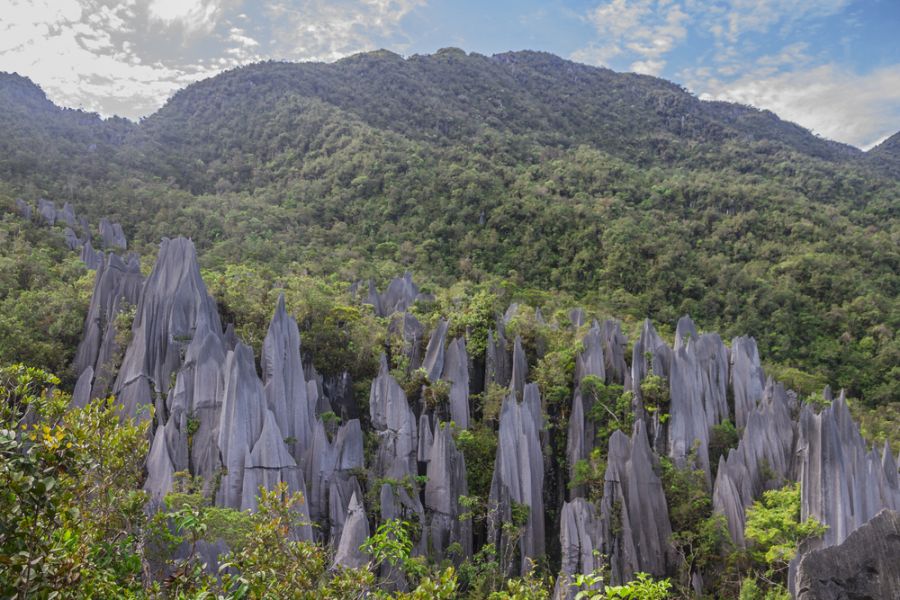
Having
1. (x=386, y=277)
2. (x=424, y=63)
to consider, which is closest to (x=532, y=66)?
(x=424, y=63)

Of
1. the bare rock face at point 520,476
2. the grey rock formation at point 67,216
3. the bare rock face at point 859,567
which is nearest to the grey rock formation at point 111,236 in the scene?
the grey rock formation at point 67,216

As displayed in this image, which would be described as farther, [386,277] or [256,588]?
[386,277]

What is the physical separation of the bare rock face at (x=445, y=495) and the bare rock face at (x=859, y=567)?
41.6 ft

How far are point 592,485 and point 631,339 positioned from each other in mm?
9971

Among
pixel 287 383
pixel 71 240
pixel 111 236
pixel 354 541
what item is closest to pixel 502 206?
pixel 111 236

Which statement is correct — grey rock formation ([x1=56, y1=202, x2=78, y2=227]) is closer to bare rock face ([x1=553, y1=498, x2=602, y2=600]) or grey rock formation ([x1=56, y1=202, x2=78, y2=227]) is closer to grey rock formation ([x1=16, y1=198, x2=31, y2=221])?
grey rock formation ([x1=16, y1=198, x2=31, y2=221])

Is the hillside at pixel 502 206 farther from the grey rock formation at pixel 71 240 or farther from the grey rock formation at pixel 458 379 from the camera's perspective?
the grey rock formation at pixel 458 379

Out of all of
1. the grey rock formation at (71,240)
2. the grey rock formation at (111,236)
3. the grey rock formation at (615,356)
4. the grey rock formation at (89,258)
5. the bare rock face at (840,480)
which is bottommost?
the bare rock face at (840,480)

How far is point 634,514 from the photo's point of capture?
1758 cm

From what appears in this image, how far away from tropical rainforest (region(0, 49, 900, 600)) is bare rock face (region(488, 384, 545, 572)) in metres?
0.15

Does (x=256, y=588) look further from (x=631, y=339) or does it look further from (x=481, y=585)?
(x=631, y=339)

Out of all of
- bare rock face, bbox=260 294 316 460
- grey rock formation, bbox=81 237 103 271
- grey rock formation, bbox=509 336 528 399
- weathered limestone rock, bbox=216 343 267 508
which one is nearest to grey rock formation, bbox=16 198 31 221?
grey rock formation, bbox=81 237 103 271

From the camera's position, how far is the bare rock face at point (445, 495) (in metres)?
17.9

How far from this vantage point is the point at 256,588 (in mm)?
4172
